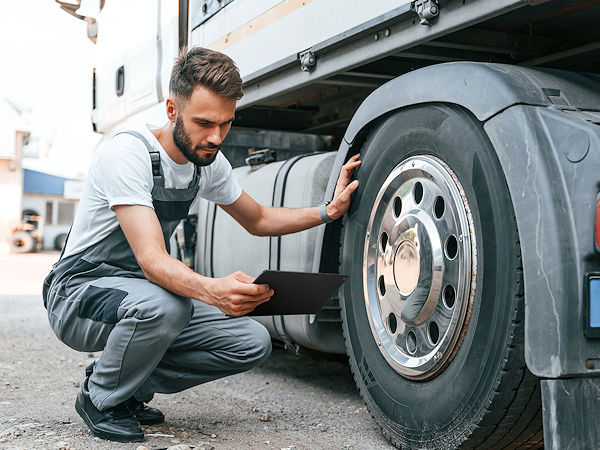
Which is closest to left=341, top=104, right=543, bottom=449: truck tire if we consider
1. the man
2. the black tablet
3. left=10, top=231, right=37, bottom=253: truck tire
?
the black tablet

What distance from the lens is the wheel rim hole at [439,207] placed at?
6.89 feet

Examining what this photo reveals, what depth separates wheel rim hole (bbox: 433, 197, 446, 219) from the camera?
6.89 feet

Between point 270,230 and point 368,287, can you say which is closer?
point 368,287

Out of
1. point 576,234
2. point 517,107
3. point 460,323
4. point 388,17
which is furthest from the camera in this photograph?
point 388,17

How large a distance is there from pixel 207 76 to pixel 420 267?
1.05m

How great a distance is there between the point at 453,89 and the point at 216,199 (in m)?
1.34

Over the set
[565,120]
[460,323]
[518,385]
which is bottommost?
[518,385]

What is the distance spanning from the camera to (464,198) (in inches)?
77.7

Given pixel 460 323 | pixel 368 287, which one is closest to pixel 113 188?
pixel 368 287

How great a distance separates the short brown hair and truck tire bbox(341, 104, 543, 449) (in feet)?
1.81

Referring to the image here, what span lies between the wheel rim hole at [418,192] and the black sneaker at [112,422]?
4.21 feet

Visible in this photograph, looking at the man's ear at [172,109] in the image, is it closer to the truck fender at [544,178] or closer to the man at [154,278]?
the man at [154,278]

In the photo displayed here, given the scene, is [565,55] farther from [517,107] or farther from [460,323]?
[460,323]

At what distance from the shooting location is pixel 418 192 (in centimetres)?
220
